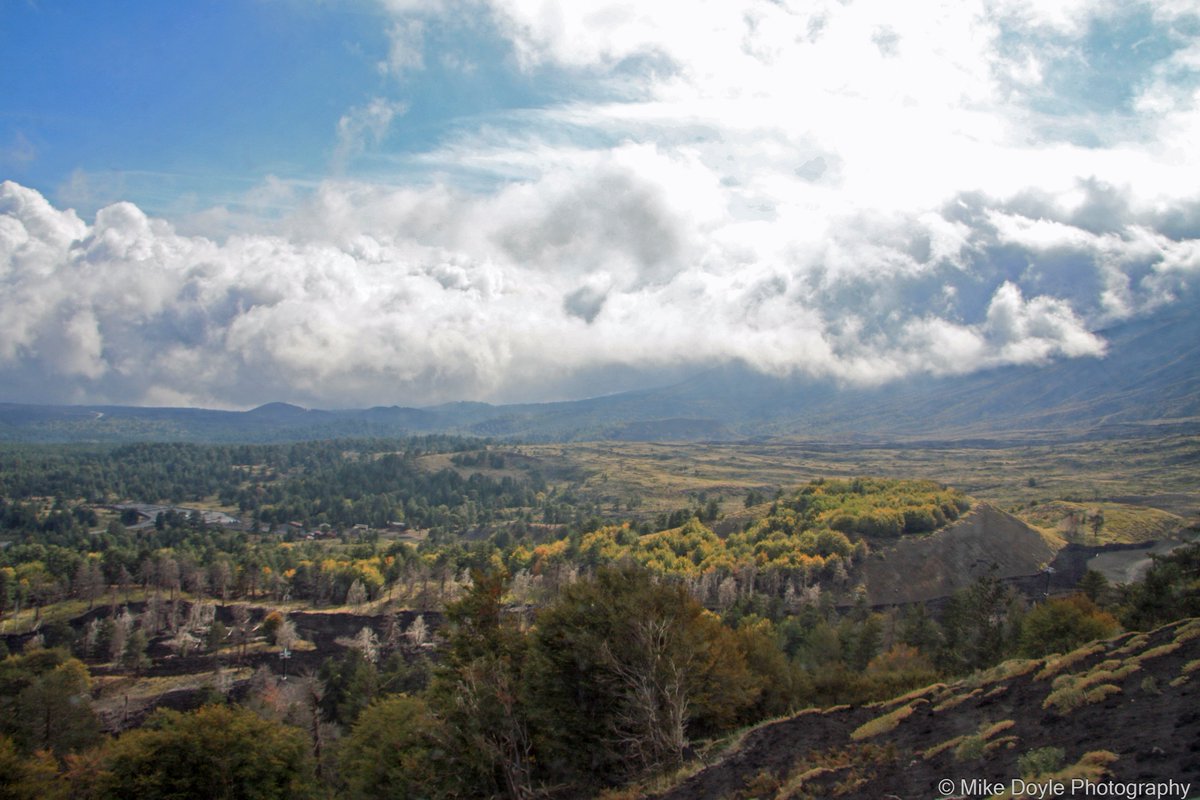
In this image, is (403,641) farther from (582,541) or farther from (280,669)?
(582,541)

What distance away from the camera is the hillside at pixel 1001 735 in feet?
67.6

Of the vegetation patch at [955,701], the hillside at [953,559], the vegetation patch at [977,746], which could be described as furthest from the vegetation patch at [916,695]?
the hillside at [953,559]

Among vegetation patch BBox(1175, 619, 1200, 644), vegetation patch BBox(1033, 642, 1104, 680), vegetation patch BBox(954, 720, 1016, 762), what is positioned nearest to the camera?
vegetation patch BBox(954, 720, 1016, 762)

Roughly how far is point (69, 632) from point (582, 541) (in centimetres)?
9143

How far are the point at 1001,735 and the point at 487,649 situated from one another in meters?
25.4

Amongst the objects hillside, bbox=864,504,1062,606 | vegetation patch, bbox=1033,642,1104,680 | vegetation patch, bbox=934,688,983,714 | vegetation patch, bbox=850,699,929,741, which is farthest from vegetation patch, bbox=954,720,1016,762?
hillside, bbox=864,504,1062,606

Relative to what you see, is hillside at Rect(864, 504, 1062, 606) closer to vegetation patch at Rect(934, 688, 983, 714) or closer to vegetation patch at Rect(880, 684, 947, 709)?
vegetation patch at Rect(880, 684, 947, 709)

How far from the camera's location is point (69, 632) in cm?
10425

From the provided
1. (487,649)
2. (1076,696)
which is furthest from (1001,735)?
(487,649)

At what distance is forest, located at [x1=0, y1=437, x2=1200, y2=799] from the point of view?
37688mm

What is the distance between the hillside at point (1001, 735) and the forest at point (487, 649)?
4.88 meters

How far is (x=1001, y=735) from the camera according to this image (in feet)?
82.2

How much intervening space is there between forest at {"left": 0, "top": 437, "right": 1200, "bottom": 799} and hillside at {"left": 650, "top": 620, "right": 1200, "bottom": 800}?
4.88 m

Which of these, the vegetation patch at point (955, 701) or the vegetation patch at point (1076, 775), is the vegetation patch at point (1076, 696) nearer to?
the vegetation patch at point (955, 701)
